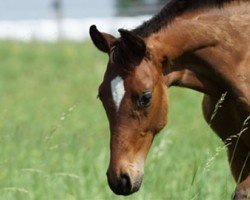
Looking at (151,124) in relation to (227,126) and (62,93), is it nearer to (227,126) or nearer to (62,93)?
(227,126)

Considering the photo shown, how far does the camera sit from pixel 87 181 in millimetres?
6945

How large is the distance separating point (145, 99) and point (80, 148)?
112 inches

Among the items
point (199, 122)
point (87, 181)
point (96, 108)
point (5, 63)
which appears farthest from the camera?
point (5, 63)

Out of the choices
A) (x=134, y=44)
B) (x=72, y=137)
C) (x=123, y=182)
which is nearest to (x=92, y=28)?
(x=134, y=44)

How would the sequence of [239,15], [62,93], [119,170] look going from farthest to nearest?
[62,93] < [239,15] < [119,170]

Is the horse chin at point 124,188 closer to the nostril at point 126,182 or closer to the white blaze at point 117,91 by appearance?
the nostril at point 126,182

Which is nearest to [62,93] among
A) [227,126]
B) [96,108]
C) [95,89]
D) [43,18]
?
[95,89]

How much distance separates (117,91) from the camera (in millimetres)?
5113

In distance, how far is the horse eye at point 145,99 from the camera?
520 centimetres

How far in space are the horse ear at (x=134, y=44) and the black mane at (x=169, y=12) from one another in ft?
0.80

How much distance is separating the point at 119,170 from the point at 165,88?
700 mm

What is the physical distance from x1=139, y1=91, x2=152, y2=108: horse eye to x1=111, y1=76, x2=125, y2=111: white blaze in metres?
0.14

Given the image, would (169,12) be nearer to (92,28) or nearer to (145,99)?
(92,28)

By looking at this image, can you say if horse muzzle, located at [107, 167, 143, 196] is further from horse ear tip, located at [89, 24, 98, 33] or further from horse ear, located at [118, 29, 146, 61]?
horse ear tip, located at [89, 24, 98, 33]
